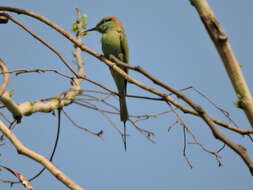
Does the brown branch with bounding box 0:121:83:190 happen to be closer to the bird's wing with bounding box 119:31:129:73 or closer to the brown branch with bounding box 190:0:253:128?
the brown branch with bounding box 190:0:253:128

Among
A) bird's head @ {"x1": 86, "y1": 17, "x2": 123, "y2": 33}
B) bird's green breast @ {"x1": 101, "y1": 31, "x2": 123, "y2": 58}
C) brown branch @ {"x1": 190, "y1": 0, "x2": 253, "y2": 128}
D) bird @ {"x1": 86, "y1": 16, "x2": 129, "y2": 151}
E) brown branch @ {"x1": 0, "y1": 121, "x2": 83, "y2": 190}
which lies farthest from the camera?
bird's head @ {"x1": 86, "y1": 17, "x2": 123, "y2": 33}

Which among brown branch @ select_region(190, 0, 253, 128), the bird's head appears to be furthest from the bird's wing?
brown branch @ select_region(190, 0, 253, 128)

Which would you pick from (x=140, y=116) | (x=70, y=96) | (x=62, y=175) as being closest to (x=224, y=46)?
(x=62, y=175)

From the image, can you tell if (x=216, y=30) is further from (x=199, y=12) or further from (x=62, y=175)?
→ (x=62, y=175)

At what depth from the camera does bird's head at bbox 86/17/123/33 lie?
5.59 metres

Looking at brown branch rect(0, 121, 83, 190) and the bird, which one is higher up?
the bird

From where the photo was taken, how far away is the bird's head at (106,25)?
18.4 feet

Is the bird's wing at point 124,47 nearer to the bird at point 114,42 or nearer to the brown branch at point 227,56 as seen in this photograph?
the bird at point 114,42

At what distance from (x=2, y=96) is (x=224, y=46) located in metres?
1.33

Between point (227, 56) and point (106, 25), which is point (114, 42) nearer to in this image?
point (106, 25)

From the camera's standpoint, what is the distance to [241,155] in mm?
1232

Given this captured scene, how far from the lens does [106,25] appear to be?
561cm

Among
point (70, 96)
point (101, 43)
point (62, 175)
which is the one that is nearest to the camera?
point (62, 175)

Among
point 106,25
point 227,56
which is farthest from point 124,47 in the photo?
point 227,56
